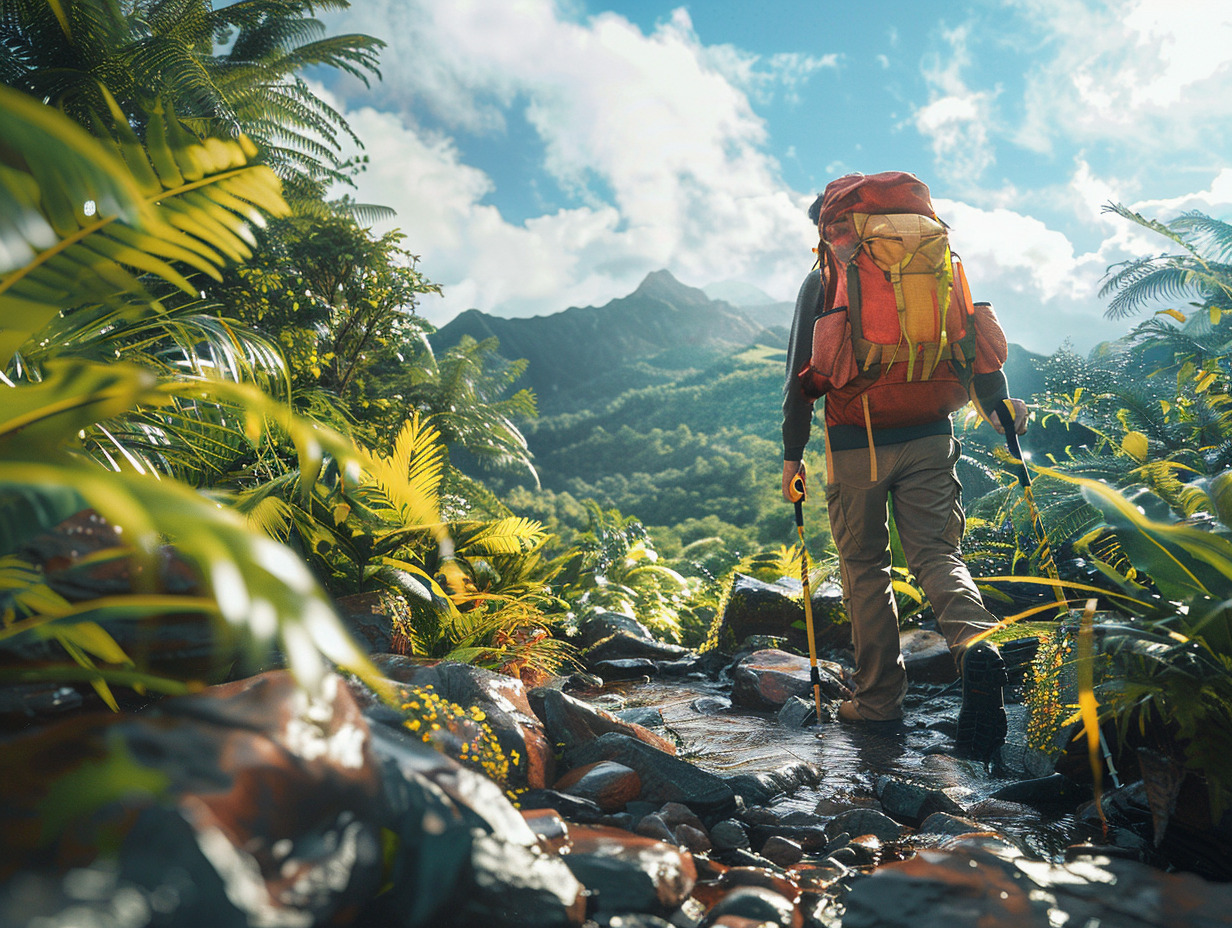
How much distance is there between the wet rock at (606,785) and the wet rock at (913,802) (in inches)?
33.0

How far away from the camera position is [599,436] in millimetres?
57031

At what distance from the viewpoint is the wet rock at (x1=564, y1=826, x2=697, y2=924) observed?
4.62ft

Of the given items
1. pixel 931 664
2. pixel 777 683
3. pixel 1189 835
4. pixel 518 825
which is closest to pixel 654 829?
pixel 518 825

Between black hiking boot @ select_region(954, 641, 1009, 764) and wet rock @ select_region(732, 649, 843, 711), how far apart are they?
1.07 m

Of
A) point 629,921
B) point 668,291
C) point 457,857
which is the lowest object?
point 629,921

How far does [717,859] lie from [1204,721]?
120 centimetres

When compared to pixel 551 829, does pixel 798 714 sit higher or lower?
lower

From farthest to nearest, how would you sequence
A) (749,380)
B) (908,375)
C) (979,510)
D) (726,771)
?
(749,380) < (979,510) < (908,375) < (726,771)

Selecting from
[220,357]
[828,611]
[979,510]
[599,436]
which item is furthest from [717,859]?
[599,436]

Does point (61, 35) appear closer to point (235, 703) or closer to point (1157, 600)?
point (235, 703)

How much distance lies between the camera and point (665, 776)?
7.36ft

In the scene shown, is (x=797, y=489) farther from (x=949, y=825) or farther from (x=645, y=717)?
(x=949, y=825)

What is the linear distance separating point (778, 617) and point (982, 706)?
3.00m

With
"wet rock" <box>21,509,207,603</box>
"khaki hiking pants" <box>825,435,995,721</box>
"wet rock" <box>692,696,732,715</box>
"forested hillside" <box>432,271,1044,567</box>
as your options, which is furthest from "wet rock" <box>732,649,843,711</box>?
"forested hillside" <box>432,271,1044,567</box>
